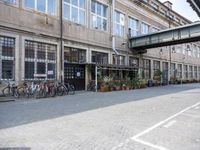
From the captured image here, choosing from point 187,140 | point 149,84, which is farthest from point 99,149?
point 149,84

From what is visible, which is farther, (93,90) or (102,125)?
(93,90)

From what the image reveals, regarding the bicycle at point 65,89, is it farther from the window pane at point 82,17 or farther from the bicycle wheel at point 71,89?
the window pane at point 82,17

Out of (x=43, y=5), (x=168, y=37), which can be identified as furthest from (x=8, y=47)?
(x=168, y=37)

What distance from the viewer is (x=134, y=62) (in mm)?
32906

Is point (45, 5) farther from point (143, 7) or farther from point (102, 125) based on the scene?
point (143, 7)

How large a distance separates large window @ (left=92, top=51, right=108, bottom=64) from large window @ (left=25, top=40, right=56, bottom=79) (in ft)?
19.4

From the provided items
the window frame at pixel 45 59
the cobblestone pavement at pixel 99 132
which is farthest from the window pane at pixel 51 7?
the cobblestone pavement at pixel 99 132

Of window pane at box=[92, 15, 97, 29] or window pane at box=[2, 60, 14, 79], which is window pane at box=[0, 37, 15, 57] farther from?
window pane at box=[92, 15, 97, 29]

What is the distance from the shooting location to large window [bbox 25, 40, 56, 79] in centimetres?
1812

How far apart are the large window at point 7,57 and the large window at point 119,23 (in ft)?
50.2

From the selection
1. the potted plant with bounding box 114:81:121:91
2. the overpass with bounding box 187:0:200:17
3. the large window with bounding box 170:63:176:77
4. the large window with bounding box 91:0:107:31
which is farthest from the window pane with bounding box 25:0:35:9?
the large window with bounding box 170:63:176:77

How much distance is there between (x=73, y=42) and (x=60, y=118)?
14968 millimetres

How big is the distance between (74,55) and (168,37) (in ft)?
40.1

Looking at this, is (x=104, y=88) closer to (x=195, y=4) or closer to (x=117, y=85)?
(x=117, y=85)
